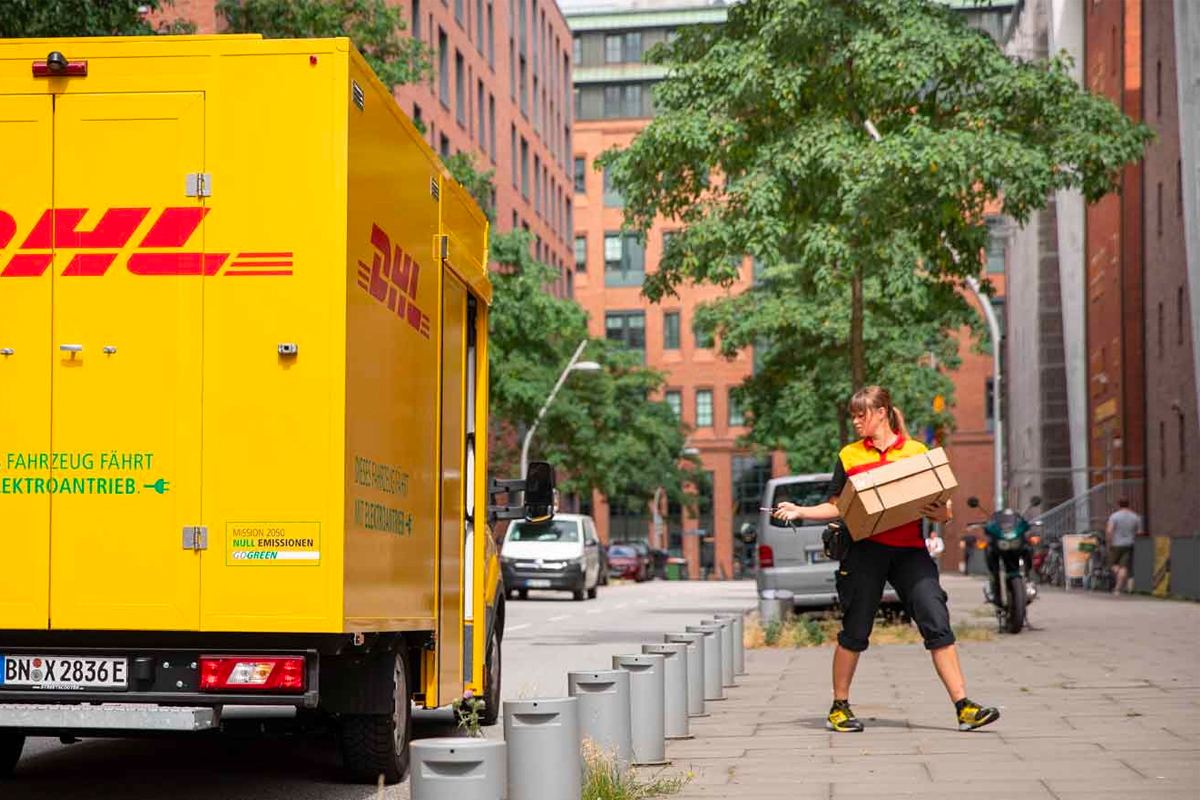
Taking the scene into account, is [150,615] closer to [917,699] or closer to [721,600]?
[917,699]

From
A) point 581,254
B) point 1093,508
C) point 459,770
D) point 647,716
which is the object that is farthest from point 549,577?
point 581,254

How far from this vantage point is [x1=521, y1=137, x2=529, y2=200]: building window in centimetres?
7438

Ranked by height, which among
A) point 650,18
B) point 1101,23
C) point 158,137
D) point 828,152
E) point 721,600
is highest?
point 650,18

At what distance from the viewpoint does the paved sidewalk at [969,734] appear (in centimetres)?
807

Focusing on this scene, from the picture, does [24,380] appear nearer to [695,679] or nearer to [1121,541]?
[695,679]

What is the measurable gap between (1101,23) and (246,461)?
4683 cm

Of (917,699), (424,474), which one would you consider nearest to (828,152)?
(917,699)

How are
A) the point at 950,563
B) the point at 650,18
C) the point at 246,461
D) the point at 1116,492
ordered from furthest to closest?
the point at 650,18 → the point at 950,563 → the point at 1116,492 → the point at 246,461

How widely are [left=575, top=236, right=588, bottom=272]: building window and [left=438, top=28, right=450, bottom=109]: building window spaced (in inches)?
1841

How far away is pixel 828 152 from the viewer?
65.2ft

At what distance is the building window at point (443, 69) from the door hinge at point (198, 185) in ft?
167

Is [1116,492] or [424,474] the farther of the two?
[1116,492]

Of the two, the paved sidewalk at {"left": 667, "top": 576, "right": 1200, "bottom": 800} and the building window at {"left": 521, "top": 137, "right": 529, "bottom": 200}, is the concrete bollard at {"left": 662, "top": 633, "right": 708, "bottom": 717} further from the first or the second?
the building window at {"left": 521, "top": 137, "right": 529, "bottom": 200}

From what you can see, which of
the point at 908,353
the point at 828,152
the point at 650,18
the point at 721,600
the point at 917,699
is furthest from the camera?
the point at 650,18
